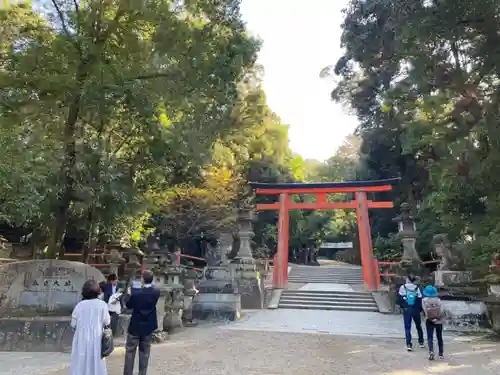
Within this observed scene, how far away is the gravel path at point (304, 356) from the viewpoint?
5.60 m

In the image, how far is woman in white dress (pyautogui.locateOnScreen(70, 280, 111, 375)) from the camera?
3830mm

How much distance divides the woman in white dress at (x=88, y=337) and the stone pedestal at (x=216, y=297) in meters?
6.90

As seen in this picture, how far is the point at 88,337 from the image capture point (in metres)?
3.86

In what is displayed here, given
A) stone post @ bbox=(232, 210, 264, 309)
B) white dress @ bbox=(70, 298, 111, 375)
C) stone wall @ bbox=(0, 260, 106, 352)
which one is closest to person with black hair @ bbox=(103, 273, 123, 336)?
stone wall @ bbox=(0, 260, 106, 352)

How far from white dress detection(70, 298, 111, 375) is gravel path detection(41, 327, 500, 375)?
5.33 ft

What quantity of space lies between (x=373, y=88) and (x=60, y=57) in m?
17.8

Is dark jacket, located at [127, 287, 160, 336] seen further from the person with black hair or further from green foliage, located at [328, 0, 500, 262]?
green foliage, located at [328, 0, 500, 262]

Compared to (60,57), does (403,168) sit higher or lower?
higher

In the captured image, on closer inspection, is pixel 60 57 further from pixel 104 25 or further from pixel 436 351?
pixel 436 351

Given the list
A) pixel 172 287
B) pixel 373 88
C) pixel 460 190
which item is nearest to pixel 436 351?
pixel 460 190

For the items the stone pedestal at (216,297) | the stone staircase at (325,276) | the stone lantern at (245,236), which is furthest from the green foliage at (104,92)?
the stone staircase at (325,276)

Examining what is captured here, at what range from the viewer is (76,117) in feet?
28.6

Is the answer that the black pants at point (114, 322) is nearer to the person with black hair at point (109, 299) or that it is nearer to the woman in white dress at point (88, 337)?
the person with black hair at point (109, 299)

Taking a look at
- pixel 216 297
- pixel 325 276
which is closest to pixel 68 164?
pixel 216 297
